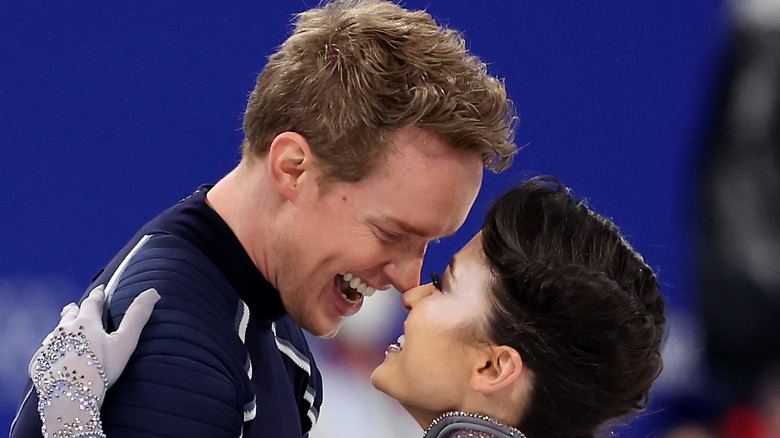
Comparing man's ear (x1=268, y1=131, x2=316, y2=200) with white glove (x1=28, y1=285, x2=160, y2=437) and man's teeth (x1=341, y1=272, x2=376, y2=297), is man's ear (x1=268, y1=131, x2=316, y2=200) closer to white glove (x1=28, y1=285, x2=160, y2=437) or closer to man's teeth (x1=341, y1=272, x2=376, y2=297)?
man's teeth (x1=341, y1=272, x2=376, y2=297)

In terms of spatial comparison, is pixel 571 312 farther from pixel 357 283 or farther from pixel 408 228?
pixel 357 283

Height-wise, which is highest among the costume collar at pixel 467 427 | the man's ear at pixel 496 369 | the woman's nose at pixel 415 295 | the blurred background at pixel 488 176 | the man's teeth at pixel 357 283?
the blurred background at pixel 488 176

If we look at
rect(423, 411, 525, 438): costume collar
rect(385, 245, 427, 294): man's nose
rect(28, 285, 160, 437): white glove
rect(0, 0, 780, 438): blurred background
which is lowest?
rect(28, 285, 160, 437): white glove

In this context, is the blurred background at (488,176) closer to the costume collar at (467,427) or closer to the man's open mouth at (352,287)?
the man's open mouth at (352,287)

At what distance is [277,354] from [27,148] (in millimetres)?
1516

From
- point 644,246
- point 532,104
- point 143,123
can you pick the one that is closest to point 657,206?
point 644,246

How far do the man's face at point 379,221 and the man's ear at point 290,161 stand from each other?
0.03 m

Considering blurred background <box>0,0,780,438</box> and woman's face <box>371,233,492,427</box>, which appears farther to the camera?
blurred background <box>0,0,780,438</box>

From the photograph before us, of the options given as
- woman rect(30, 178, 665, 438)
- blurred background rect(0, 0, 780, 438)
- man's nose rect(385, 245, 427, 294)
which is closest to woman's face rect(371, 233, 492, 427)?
woman rect(30, 178, 665, 438)

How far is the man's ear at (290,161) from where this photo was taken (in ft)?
5.19

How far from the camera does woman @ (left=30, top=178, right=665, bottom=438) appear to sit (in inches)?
58.4

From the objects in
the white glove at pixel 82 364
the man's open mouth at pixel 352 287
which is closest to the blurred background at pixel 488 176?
the man's open mouth at pixel 352 287

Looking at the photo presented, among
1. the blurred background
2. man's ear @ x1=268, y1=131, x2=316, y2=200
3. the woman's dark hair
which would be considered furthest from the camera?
the blurred background

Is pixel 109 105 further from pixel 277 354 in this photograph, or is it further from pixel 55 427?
pixel 55 427
